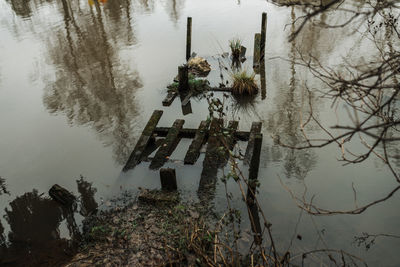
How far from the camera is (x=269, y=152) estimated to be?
22.5 feet

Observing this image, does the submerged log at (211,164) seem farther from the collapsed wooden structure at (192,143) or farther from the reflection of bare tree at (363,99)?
the reflection of bare tree at (363,99)

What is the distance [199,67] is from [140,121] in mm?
3320

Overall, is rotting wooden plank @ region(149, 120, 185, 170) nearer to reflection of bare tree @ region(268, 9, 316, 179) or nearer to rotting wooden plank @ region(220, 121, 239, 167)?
rotting wooden plank @ region(220, 121, 239, 167)

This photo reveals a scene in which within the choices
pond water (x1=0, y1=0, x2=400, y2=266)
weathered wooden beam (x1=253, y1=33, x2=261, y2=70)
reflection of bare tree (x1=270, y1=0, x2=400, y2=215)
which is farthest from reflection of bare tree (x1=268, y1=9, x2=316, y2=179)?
weathered wooden beam (x1=253, y1=33, x2=261, y2=70)

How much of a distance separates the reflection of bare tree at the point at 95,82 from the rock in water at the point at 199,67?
184cm

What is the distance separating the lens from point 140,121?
336 inches

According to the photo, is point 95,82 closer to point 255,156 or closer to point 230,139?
point 230,139

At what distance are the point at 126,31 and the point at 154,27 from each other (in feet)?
4.90

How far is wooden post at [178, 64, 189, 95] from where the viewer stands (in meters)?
9.15

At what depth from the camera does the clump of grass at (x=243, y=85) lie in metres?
9.19

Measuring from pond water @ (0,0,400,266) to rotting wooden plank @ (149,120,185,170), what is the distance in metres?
0.17

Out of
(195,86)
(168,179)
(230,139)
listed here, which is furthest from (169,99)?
(168,179)

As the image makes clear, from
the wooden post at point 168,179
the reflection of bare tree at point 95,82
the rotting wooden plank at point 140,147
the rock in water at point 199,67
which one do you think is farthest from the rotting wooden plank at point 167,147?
the rock in water at point 199,67

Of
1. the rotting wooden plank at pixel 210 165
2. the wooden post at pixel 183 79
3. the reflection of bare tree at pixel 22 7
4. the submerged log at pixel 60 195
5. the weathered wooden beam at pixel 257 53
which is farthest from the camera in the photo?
the reflection of bare tree at pixel 22 7
